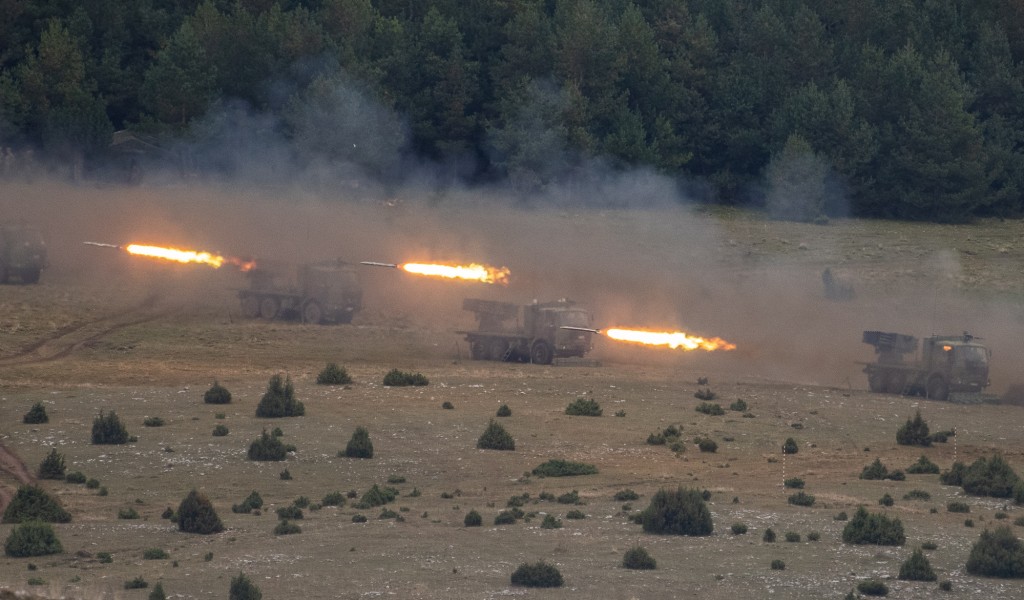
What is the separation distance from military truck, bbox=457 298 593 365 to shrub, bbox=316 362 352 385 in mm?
6725

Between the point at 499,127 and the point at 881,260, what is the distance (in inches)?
804

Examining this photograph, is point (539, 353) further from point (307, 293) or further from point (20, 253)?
point (20, 253)

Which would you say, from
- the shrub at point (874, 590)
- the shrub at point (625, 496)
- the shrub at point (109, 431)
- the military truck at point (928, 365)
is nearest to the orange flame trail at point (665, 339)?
the military truck at point (928, 365)

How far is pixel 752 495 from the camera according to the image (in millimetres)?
44875

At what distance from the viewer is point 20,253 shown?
72.2m

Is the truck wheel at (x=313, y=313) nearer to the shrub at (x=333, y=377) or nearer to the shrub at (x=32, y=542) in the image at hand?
the shrub at (x=333, y=377)

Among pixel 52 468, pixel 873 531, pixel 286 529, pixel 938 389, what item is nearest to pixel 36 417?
pixel 52 468

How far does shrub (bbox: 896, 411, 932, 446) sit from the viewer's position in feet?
175

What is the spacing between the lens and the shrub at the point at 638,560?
120ft

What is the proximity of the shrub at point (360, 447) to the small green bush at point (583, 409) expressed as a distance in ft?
28.4

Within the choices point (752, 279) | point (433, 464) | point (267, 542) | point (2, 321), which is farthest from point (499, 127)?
point (267, 542)

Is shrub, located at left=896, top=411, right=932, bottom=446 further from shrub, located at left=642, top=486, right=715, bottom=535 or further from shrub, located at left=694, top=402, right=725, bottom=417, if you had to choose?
shrub, located at left=642, top=486, right=715, bottom=535

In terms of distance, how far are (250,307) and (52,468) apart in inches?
1023

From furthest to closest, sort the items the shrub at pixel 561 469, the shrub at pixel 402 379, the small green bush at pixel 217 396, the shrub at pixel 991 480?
the shrub at pixel 402 379 → the small green bush at pixel 217 396 → the shrub at pixel 561 469 → the shrub at pixel 991 480
